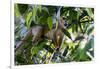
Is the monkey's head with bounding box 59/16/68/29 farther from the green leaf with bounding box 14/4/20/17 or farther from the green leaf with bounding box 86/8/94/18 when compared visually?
the green leaf with bounding box 14/4/20/17

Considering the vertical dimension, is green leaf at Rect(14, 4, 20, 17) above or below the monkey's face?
above

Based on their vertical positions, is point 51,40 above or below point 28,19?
below

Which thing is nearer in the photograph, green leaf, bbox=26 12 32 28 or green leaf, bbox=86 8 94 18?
green leaf, bbox=26 12 32 28

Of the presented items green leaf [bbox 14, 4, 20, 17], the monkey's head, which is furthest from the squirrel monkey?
green leaf [bbox 14, 4, 20, 17]

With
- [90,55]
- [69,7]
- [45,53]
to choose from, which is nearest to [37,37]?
[45,53]

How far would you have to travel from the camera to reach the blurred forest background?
1.71m

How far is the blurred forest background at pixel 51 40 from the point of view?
171 cm

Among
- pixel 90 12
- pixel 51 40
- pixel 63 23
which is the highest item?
pixel 90 12

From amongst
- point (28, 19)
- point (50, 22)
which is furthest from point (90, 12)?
point (28, 19)

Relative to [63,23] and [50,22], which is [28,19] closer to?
[50,22]

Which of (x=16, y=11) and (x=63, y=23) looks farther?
(x=63, y=23)

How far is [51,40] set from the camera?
5.84ft

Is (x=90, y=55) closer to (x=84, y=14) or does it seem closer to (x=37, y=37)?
(x=84, y=14)

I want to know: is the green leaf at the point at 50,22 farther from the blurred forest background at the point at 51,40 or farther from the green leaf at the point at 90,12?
the green leaf at the point at 90,12
